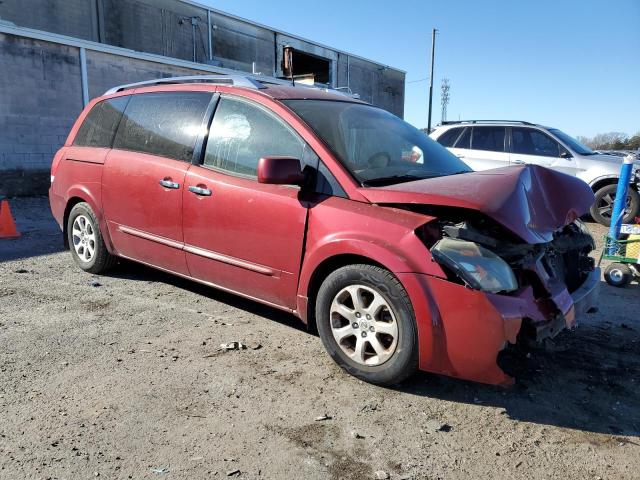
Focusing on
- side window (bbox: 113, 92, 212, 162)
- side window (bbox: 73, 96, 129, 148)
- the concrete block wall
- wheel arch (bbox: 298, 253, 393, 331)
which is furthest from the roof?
the concrete block wall

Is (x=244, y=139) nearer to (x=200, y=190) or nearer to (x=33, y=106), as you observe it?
(x=200, y=190)

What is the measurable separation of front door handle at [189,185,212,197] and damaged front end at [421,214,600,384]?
1766mm

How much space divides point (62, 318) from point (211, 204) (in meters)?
1.56

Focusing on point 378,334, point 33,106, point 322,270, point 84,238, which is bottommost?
point 378,334

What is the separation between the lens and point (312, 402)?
9.75ft

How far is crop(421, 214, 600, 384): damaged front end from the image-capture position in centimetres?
274

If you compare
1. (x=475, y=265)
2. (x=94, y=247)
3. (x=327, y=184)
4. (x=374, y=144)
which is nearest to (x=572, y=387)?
(x=475, y=265)

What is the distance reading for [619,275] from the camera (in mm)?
5438

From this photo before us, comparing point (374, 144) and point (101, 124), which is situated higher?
point (101, 124)

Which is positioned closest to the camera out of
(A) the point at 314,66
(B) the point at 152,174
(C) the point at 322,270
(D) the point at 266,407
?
(D) the point at 266,407

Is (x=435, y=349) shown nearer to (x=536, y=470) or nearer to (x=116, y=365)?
(x=536, y=470)

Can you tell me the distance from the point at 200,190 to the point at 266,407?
1788mm

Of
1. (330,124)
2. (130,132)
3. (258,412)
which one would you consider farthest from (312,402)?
(130,132)

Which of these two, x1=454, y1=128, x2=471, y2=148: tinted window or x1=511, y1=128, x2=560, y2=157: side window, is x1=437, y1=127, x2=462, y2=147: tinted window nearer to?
x1=454, y1=128, x2=471, y2=148: tinted window
